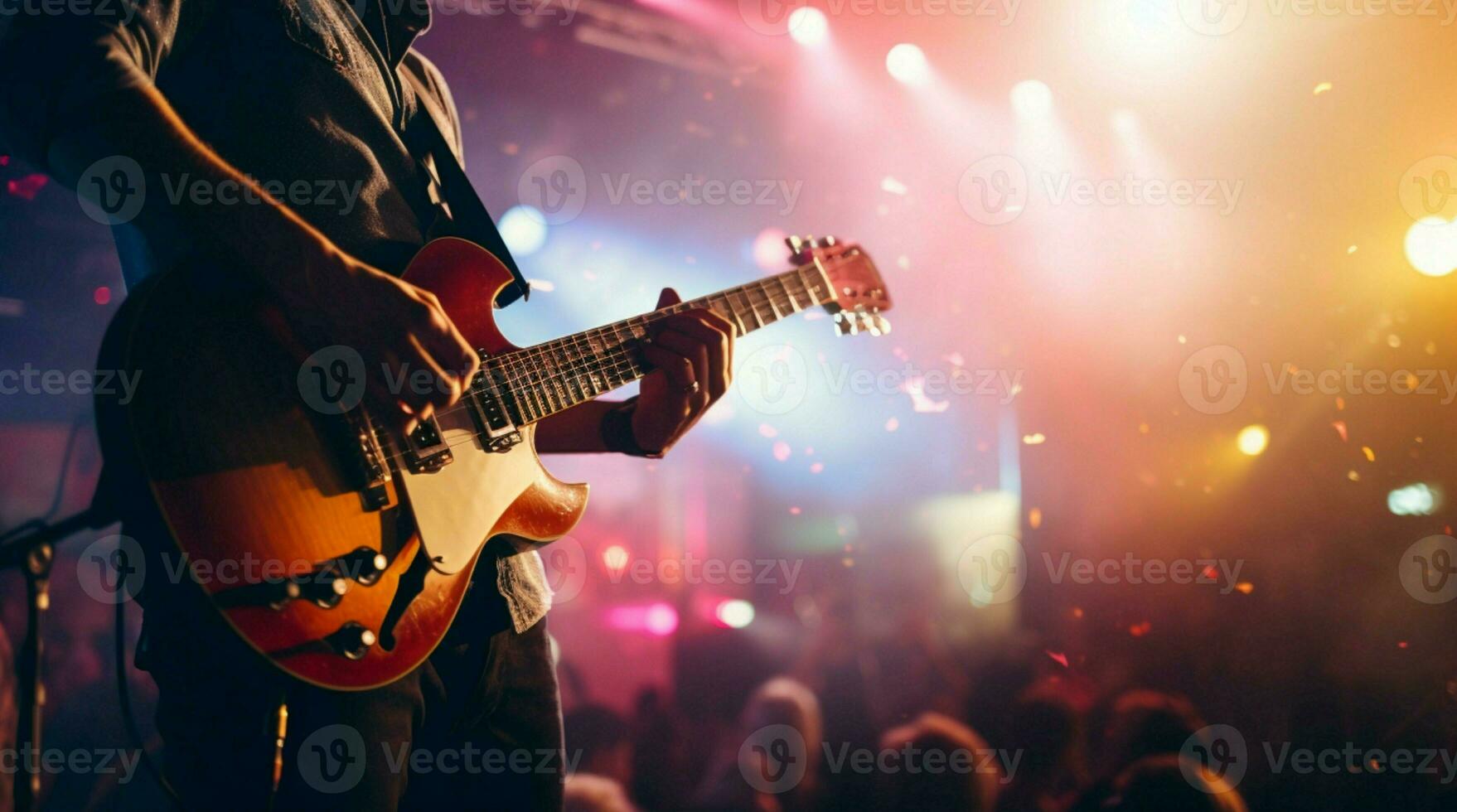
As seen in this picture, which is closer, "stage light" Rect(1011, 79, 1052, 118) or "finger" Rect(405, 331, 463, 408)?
"finger" Rect(405, 331, 463, 408)

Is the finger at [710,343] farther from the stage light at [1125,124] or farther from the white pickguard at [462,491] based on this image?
the stage light at [1125,124]

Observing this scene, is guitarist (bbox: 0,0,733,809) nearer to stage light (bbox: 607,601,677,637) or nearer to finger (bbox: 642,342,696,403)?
finger (bbox: 642,342,696,403)

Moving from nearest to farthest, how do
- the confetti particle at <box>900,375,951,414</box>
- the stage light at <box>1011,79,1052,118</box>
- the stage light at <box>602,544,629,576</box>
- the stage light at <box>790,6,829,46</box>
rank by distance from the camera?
the stage light at <box>1011,79,1052,118</box> → the stage light at <box>790,6,829,46</box> → the confetti particle at <box>900,375,951,414</box> → the stage light at <box>602,544,629,576</box>

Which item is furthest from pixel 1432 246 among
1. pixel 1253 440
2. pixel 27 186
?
pixel 27 186

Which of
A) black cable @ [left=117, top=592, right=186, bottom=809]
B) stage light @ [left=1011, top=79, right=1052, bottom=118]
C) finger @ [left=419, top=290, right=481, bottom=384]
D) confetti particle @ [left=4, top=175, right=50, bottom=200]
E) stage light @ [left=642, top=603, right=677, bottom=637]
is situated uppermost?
stage light @ [left=1011, top=79, right=1052, bottom=118]

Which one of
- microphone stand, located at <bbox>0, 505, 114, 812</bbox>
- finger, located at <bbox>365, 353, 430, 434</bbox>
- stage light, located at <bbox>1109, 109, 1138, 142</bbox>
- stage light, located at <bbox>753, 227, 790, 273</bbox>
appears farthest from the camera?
stage light, located at <bbox>753, 227, 790, 273</bbox>

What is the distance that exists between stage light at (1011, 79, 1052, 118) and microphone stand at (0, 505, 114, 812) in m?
6.19

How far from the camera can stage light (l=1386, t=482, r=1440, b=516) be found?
14.0 ft

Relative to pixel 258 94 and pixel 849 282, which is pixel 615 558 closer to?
pixel 849 282

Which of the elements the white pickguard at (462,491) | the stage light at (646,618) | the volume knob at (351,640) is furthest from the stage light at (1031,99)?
the volume knob at (351,640)

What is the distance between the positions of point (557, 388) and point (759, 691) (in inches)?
198

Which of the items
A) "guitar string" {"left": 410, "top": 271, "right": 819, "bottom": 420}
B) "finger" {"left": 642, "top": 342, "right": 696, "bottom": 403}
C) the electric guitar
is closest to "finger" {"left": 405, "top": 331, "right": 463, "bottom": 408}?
the electric guitar

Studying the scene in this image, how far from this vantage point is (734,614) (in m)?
6.69

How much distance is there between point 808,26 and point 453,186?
15.8 feet
